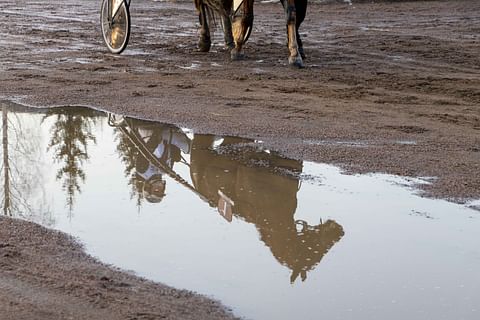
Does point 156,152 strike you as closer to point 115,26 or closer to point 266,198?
point 266,198

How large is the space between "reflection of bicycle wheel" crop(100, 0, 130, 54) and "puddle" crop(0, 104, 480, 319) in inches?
196

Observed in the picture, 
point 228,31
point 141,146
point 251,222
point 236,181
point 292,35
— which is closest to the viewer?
point 251,222

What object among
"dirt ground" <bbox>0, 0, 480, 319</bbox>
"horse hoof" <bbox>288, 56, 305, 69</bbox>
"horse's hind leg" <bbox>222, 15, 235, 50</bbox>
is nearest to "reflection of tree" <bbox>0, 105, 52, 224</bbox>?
"dirt ground" <bbox>0, 0, 480, 319</bbox>

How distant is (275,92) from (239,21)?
237 cm

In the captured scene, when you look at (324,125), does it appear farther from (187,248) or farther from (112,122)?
(187,248)

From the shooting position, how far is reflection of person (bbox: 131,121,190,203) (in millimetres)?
6363

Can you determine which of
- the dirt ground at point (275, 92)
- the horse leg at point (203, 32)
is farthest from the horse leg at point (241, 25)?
the horse leg at point (203, 32)

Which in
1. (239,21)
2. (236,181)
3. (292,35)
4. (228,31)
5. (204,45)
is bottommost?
(204,45)

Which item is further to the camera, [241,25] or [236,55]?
[236,55]

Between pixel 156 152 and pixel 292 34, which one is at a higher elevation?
pixel 292 34

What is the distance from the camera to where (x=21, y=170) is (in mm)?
6695

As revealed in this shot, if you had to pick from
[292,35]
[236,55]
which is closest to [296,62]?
[292,35]

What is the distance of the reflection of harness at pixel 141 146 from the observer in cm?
663

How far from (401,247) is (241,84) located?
5.72m
